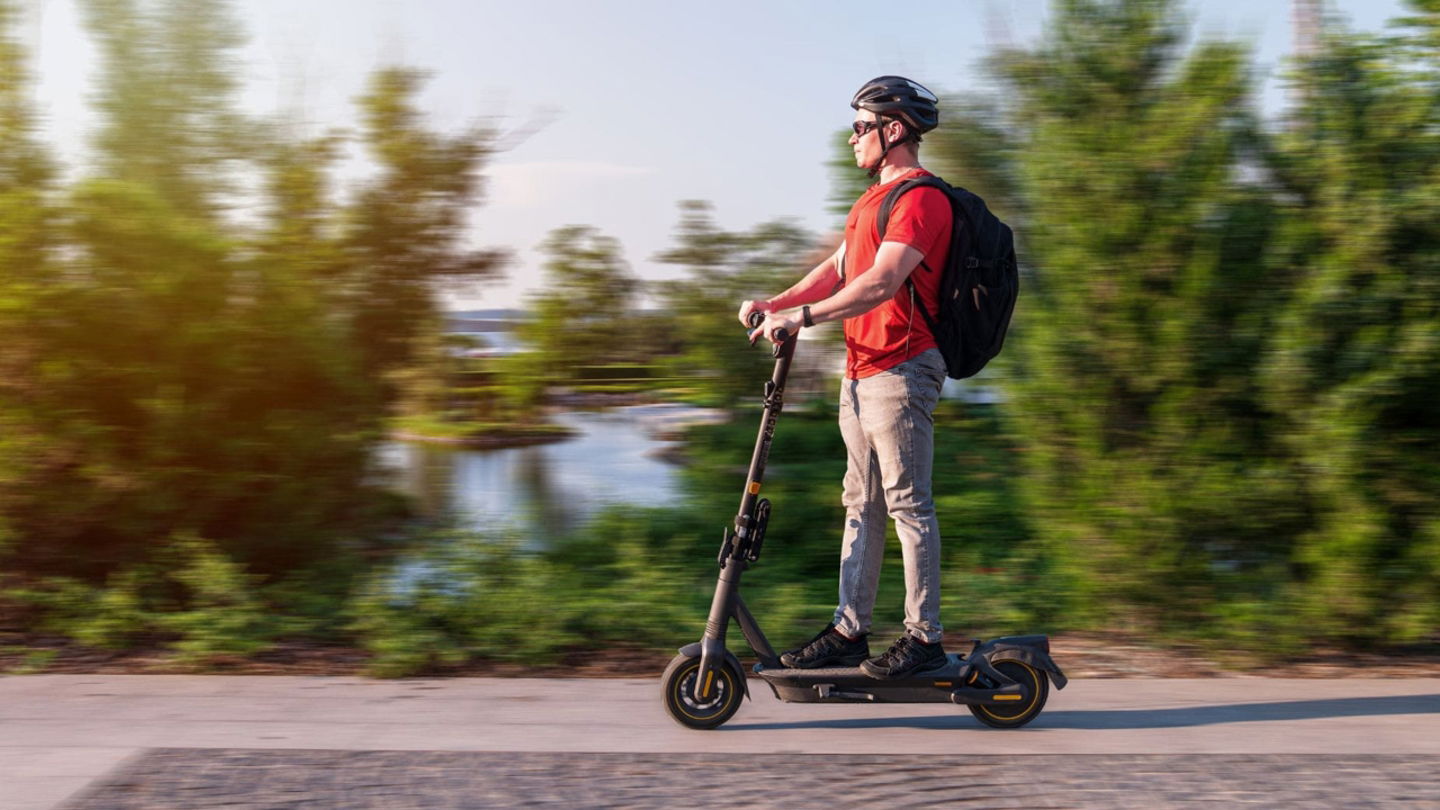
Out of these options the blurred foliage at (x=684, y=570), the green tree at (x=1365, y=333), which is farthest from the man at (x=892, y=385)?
the green tree at (x=1365, y=333)

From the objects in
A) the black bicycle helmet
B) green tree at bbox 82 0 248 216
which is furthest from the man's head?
green tree at bbox 82 0 248 216

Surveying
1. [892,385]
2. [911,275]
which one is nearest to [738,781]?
[892,385]

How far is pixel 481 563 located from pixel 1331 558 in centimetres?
317

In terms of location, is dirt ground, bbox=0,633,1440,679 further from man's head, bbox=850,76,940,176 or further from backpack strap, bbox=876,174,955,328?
man's head, bbox=850,76,940,176

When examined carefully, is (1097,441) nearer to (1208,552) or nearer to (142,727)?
(1208,552)

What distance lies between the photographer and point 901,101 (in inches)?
174

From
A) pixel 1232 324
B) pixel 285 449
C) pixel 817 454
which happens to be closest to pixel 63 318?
pixel 285 449

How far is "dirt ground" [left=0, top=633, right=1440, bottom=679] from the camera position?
520 centimetres

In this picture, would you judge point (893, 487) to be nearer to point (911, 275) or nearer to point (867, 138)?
point (911, 275)

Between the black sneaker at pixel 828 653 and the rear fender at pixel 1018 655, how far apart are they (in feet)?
1.19

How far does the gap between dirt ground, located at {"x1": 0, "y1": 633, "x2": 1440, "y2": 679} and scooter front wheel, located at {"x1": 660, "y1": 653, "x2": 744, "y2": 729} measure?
78 cm

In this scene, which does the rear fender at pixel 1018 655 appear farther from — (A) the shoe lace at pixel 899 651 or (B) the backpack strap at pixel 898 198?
(B) the backpack strap at pixel 898 198

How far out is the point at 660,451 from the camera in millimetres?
6445

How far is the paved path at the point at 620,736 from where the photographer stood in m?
3.93
